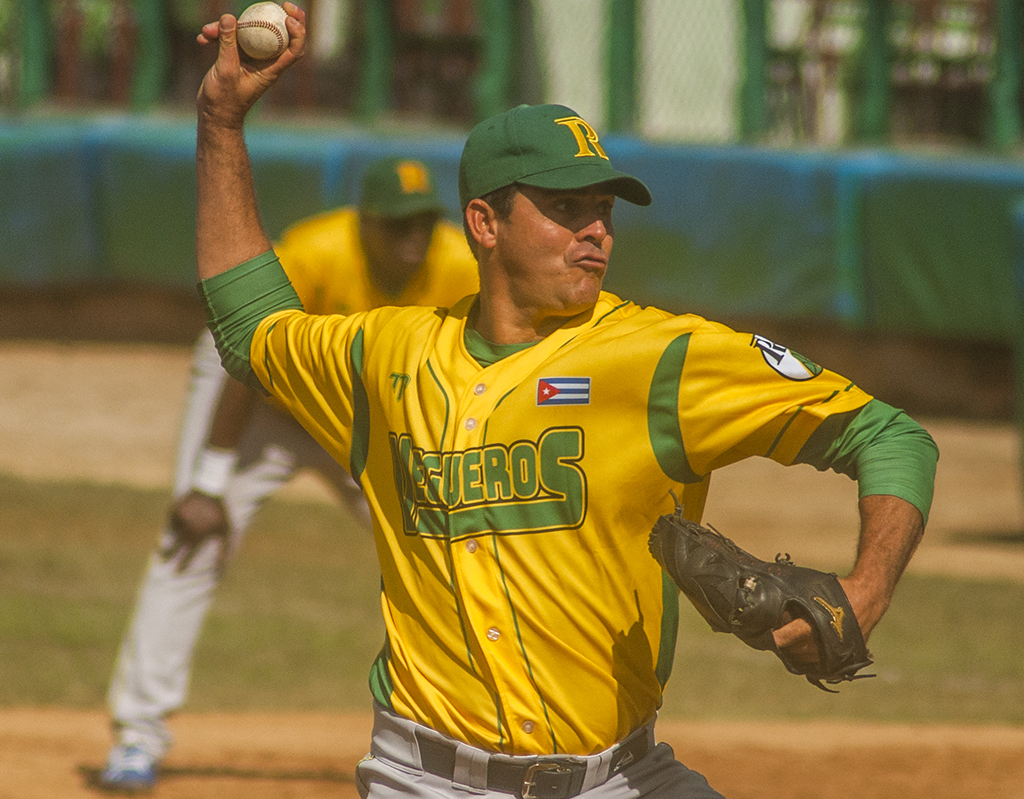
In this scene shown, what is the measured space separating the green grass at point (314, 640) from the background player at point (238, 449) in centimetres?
148

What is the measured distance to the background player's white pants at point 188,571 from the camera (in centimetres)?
534

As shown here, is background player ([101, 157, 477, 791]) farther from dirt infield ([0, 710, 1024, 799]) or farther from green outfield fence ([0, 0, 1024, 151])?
green outfield fence ([0, 0, 1024, 151])

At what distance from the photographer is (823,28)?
1616 centimetres

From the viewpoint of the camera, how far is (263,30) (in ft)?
10.0

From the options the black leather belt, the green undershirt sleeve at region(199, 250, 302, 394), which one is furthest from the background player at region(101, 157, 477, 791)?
the black leather belt

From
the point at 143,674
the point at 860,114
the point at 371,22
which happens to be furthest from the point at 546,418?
the point at 371,22

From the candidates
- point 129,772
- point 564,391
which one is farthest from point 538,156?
point 129,772

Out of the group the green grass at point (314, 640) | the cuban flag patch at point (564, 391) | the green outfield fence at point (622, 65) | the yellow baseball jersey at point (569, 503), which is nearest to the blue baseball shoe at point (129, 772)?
the green grass at point (314, 640)

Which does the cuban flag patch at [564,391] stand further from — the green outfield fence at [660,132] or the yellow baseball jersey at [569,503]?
the green outfield fence at [660,132]

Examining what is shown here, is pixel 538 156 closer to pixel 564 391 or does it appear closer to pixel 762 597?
pixel 564 391

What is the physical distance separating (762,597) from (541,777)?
1.92 ft

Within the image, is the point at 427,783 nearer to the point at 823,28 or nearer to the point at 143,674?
the point at 143,674

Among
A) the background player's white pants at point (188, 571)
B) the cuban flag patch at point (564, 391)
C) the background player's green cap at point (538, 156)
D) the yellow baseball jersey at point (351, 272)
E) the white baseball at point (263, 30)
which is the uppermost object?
the white baseball at point (263, 30)

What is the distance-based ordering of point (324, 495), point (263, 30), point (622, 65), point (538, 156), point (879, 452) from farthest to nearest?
point (622, 65) < point (324, 495) < point (263, 30) < point (538, 156) < point (879, 452)
